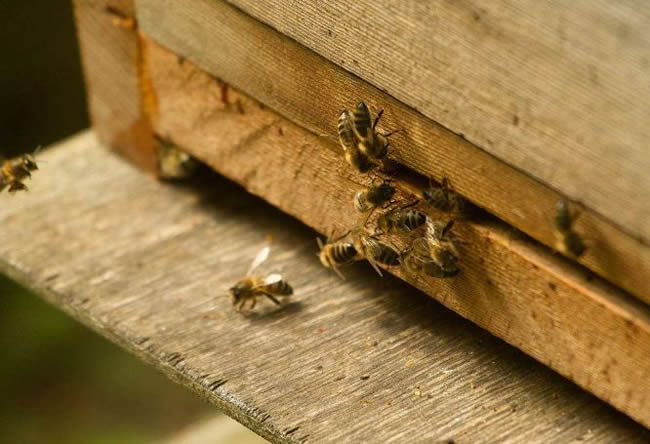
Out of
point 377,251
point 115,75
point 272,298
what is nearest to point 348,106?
point 377,251

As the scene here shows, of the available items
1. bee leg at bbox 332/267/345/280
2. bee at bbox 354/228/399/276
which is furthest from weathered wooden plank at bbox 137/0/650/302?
bee leg at bbox 332/267/345/280

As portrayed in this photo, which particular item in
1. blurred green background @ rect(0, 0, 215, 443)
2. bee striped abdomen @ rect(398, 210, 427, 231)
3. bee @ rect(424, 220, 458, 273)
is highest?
blurred green background @ rect(0, 0, 215, 443)

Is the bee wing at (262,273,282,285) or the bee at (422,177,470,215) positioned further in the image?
the bee wing at (262,273,282,285)

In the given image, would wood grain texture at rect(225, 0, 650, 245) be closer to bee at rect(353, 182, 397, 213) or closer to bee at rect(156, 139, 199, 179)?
bee at rect(353, 182, 397, 213)

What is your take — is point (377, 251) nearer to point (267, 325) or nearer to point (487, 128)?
point (267, 325)

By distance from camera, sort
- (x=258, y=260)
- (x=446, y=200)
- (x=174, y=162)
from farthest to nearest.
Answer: (x=174, y=162), (x=258, y=260), (x=446, y=200)

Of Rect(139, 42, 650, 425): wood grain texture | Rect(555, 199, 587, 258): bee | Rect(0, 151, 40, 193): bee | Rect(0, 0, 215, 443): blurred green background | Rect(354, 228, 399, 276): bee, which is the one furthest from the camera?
Rect(0, 0, 215, 443): blurred green background

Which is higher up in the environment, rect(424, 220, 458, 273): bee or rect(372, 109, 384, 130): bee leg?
rect(372, 109, 384, 130): bee leg
